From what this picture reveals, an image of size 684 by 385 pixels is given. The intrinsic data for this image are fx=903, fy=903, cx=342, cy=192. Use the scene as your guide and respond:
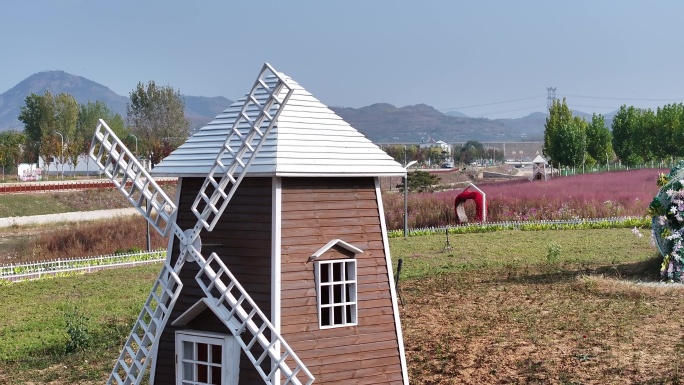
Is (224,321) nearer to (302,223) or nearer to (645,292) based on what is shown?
(302,223)

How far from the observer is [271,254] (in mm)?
12500

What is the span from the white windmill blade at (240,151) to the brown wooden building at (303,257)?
265 millimetres

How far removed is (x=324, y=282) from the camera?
13.1 metres

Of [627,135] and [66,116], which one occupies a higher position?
[66,116]

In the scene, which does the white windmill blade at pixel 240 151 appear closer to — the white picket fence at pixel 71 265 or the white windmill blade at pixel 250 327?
the white windmill blade at pixel 250 327

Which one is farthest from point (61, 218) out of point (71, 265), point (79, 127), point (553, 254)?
point (79, 127)

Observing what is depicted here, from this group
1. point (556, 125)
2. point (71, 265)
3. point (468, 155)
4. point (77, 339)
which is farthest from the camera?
point (468, 155)

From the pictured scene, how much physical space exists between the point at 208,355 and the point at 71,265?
20.5 metres

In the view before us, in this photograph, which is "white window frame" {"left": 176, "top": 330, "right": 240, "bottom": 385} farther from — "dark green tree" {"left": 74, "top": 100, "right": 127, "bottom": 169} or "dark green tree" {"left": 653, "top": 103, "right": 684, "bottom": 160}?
"dark green tree" {"left": 74, "top": 100, "right": 127, "bottom": 169}

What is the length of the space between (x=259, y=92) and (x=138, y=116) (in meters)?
101

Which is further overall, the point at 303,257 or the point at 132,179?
the point at 132,179

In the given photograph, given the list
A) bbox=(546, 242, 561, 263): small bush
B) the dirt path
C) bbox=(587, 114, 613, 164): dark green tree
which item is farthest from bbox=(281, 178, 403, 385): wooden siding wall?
bbox=(587, 114, 613, 164): dark green tree

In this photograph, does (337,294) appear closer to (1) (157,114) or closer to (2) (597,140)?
(2) (597,140)

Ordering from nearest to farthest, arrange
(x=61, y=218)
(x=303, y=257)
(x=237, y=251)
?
(x=303, y=257)
(x=237, y=251)
(x=61, y=218)
